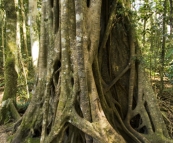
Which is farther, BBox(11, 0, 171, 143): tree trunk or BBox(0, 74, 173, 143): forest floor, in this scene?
BBox(0, 74, 173, 143): forest floor

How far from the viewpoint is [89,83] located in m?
3.72

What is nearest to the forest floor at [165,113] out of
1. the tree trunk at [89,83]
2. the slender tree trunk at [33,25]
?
the tree trunk at [89,83]

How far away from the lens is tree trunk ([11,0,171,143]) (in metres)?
3.53

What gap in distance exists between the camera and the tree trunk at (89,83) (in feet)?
11.6

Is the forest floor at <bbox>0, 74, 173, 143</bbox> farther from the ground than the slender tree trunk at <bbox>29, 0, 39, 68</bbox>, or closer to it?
closer to it

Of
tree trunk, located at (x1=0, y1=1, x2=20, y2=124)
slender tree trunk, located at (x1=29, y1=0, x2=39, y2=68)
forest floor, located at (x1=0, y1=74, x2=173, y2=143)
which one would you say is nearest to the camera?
forest floor, located at (x1=0, y1=74, x2=173, y2=143)

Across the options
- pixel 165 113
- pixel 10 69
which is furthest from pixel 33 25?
pixel 165 113

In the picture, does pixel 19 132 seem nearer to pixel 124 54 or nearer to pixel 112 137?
pixel 112 137

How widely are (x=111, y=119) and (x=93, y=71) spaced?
1.00 m

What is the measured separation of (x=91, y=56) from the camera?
154 inches

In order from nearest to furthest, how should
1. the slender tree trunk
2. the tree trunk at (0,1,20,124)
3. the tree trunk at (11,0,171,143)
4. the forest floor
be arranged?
the tree trunk at (11,0,171,143) < the forest floor < the tree trunk at (0,1,20,124) < the slender tree trunk

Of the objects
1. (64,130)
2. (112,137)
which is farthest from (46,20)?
(112,137)

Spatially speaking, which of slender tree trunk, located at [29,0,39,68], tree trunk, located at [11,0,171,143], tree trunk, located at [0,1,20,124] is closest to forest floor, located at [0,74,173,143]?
tree trunk, located at [0,1,20,124]

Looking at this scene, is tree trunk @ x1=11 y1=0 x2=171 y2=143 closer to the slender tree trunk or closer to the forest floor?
the forest floor
